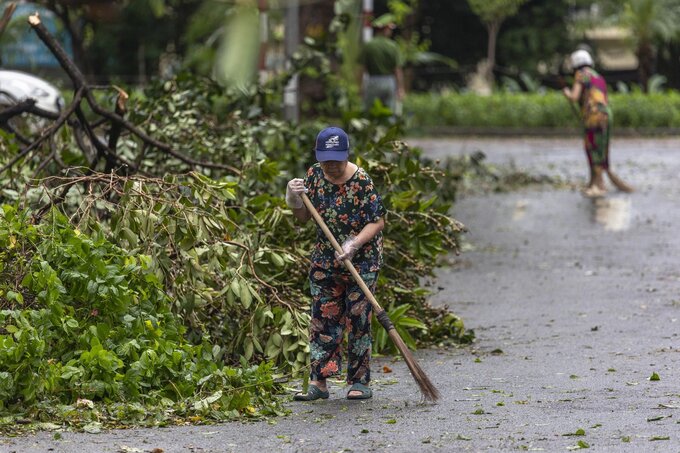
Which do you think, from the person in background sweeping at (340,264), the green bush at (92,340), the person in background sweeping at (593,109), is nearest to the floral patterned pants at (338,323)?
the person in background sweeping at (340,264)

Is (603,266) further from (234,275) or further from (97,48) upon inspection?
(97,48)

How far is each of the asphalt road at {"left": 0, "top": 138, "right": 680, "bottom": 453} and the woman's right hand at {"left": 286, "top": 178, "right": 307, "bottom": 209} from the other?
1104 mm

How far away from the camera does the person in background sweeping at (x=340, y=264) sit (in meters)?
7.76

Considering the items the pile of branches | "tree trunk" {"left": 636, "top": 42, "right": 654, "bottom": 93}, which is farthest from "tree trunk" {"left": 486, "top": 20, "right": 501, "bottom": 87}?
the pile of branches

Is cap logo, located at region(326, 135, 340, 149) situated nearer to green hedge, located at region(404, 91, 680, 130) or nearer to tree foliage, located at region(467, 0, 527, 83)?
green hedge, located at region(404, 91, 680, 130)

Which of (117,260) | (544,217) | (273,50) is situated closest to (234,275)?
(117,260)

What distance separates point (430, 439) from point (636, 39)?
33066 mm

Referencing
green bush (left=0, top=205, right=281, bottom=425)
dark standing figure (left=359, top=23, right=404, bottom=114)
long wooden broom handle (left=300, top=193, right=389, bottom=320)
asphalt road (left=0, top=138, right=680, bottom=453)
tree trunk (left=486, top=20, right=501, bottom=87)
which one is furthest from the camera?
tree trunk (left=486, top=20, right=501, bottom=87)

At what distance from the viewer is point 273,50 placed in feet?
17.1

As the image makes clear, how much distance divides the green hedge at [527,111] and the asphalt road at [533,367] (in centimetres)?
1524

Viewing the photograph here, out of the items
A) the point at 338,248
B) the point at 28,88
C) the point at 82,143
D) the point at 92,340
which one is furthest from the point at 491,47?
the point at 92,340

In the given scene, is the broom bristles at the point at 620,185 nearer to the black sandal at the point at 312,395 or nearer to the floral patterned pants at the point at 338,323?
the floral patterned pants at the point at 338,323

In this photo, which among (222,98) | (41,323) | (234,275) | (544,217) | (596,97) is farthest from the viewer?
(596,97)

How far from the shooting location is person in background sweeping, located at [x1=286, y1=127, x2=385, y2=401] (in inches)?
305
